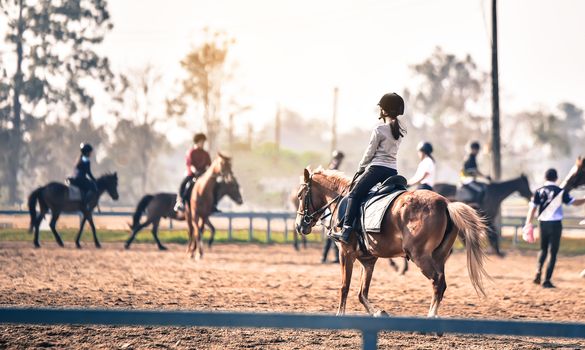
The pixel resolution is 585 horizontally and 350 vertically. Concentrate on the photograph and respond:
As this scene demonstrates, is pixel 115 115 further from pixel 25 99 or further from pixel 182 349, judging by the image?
pixel 182 349

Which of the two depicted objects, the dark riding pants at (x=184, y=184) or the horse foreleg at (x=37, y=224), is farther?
the horse foreleg at (x=37, y=224)

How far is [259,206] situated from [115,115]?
671 inches

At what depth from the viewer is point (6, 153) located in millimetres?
56469

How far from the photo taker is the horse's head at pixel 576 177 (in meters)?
14.9

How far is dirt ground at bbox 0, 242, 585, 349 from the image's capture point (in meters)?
8.79

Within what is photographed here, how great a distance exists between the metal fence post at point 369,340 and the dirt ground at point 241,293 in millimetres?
3661

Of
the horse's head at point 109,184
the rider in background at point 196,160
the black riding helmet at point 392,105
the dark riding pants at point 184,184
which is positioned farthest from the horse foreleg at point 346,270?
the horse's head at point 109,184

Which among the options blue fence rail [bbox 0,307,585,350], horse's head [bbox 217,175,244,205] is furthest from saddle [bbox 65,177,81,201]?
blue fence rail [bbox 0,307,585,350]

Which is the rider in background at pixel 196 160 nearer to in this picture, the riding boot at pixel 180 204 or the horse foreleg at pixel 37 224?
the riding boot at pixel 180 204

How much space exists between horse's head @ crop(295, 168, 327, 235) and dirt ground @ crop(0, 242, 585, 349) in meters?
1.21

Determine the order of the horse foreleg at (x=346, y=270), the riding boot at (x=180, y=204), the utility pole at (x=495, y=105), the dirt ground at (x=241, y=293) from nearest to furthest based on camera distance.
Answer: the dirt ground at (x=241, y=293), the horse foreleg at (x=346, y=270), the riding boot at (x=180, y=204), the utility pole at (x=495, y=105)

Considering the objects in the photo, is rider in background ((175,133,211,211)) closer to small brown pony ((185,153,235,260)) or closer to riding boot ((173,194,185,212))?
small brown pony ((185,153,235,260))

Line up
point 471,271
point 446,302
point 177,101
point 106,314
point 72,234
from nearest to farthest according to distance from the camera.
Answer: point 106,314
point 471,271
point 446,302
point 72,234
point 177,101

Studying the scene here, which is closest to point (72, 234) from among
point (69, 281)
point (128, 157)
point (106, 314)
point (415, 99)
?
point (69, 281)
